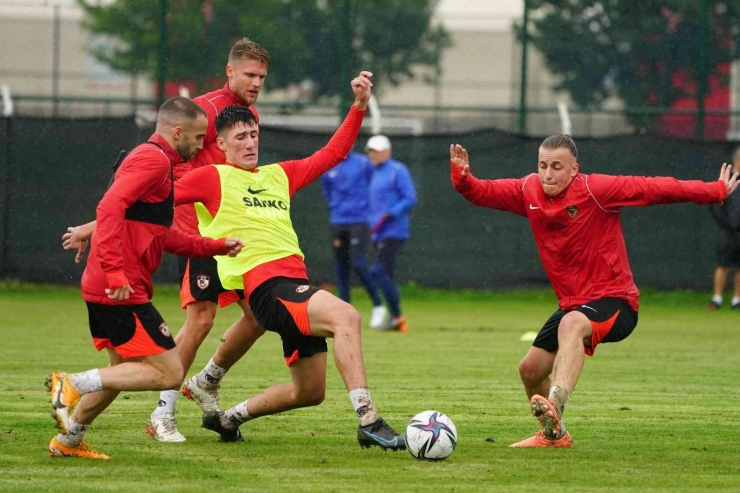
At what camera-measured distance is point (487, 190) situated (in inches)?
273

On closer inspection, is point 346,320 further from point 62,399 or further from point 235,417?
point 62,399

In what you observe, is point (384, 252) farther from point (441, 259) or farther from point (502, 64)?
point (502, 64)

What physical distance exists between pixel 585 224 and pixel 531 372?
35.7 inches

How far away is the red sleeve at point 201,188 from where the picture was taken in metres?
6.22

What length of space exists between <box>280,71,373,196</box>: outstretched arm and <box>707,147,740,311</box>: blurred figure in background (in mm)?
10303

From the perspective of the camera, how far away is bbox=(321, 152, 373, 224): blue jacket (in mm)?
14141

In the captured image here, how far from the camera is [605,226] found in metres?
6.84

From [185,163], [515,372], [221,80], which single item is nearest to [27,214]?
[221,80]

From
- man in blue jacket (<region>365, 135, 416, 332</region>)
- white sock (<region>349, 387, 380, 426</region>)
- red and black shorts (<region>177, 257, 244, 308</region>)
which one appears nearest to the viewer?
white sock (<region>349, 387, 380, 426</region>)

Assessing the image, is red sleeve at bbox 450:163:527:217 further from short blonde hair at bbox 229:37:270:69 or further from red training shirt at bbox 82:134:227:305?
red training shirt at bbox 82:134:227:305

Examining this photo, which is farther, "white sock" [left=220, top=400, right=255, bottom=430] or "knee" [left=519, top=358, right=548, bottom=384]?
"knee" [left=519, top=358, right=548, bottom=384]

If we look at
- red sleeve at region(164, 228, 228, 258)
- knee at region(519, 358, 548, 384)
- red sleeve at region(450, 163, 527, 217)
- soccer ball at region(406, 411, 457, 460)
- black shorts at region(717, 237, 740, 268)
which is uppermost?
red sleeve at region(450, 163, 527, 217)

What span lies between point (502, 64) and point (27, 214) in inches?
299

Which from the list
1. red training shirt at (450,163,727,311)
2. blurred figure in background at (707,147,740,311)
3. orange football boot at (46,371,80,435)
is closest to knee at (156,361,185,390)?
orange football boot at (46,371,80,435)
